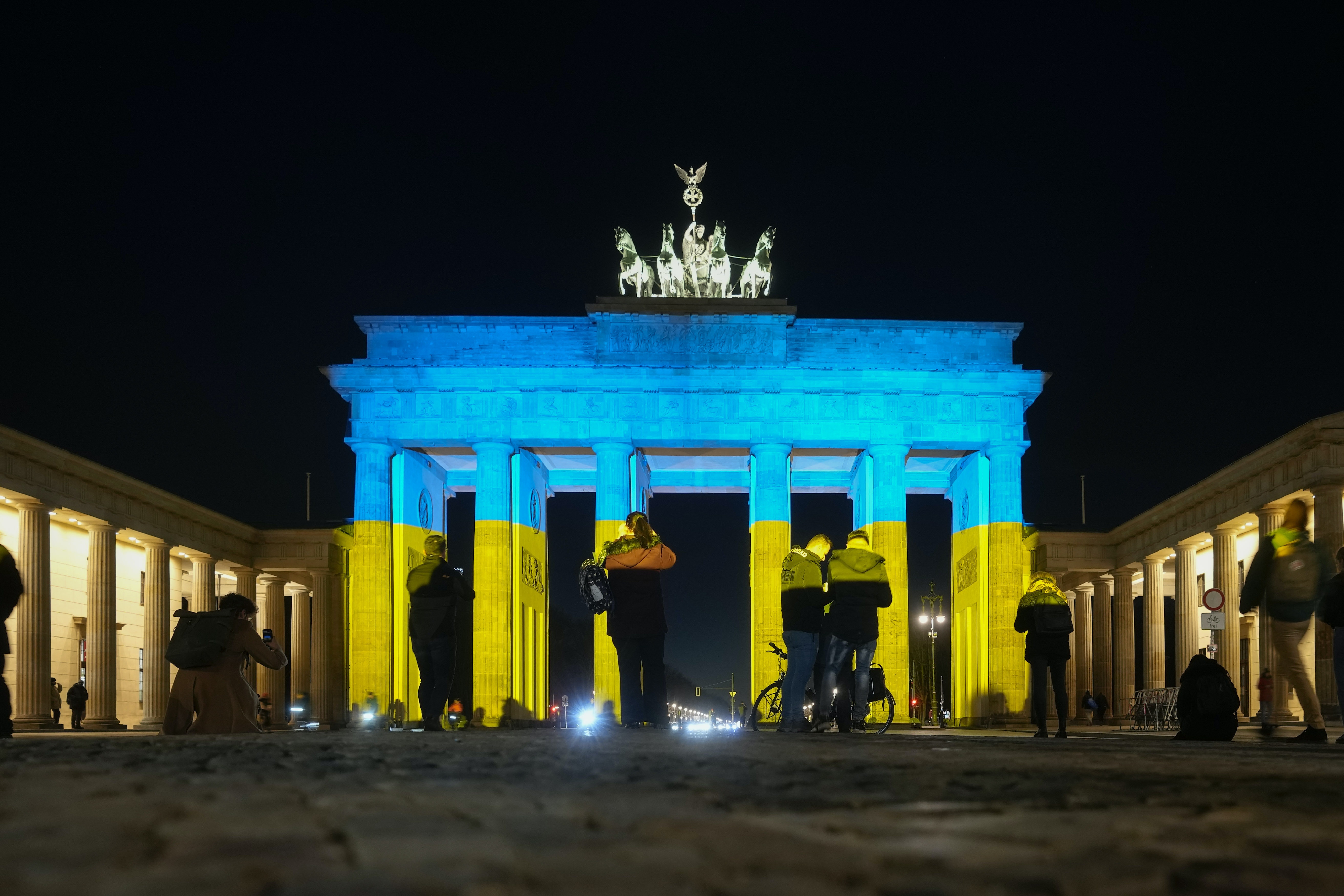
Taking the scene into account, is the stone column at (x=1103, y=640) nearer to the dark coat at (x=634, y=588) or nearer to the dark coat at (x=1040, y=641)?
the dark coat at (x=1040, y=641)

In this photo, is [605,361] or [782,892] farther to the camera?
[605,361]

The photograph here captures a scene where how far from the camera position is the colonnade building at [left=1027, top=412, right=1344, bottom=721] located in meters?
35.5

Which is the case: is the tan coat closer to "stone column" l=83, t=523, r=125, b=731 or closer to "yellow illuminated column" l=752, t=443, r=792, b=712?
"stone column" l=83, t=523, r=125, b=731

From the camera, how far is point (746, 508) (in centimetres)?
8750

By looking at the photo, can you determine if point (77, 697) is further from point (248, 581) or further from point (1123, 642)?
point (1123, 642)

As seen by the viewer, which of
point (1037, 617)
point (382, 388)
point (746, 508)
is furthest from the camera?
point (746, 508)

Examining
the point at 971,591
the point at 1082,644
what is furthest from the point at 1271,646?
the point at 1082,644

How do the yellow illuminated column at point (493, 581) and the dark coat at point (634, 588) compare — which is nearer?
the dark coat at point (634, 588)

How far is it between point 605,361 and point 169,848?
45.1 metres

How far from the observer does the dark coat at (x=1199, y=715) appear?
14.6 metres

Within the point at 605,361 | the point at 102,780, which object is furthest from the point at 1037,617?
the point at 605,361

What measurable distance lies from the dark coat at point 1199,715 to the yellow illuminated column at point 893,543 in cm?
3134

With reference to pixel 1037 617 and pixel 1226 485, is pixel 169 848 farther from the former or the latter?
pixel 1226 485

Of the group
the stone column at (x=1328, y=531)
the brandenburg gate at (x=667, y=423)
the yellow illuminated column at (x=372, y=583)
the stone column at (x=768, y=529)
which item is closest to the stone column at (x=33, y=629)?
the yellow illuminated column at (x=372, y=583)
